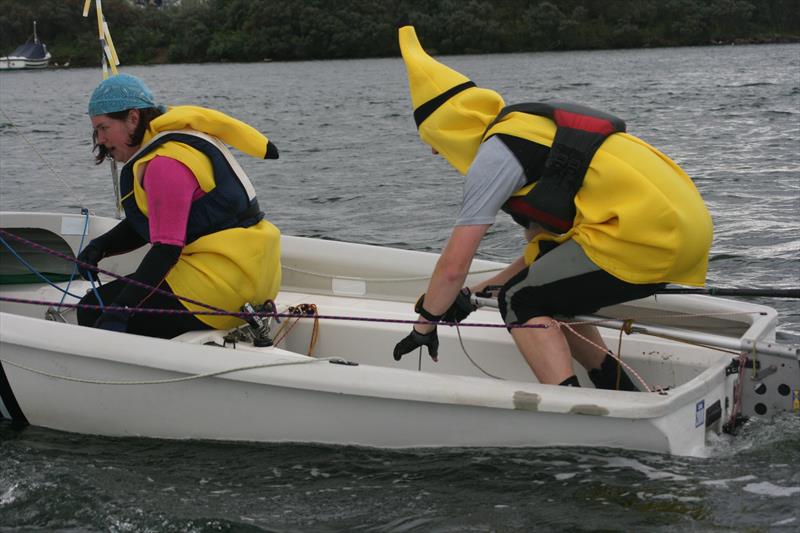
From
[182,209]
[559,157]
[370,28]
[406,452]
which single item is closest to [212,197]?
[182,209]

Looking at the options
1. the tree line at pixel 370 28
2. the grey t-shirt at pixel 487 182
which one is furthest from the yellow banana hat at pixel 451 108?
the tree line at pixel 370 28

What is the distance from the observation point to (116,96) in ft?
14.4

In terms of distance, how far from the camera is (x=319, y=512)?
155 inches

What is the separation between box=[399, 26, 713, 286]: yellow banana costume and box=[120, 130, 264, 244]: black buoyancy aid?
1006mm

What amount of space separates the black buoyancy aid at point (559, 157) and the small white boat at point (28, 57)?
62.3 metres

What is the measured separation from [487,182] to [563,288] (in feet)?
1.76

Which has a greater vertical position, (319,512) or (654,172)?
(654,172)

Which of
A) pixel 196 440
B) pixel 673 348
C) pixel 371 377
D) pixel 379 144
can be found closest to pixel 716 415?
pixel 673 348

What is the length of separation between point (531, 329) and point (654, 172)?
73 cm

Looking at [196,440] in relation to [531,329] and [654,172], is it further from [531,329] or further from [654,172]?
[654,172]

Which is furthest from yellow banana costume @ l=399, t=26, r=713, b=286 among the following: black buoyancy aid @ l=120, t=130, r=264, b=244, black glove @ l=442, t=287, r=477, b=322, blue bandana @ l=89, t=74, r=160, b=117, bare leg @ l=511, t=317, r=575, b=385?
blue bandana @ l=89, t=74, r=160, b=117

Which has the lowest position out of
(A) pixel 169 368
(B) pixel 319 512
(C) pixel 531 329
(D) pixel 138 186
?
(B) pixel 319 512

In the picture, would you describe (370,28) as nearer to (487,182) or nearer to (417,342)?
(417,342)

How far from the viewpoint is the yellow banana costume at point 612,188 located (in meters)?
3.66
